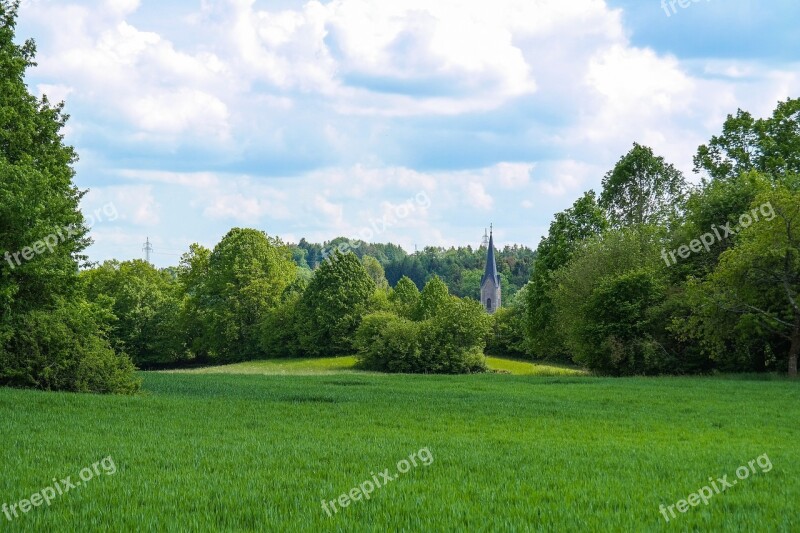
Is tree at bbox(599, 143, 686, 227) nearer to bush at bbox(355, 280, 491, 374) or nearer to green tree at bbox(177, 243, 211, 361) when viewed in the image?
bush at bbox(355, 280, 491, 374)

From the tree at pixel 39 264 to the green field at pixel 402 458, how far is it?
11.3 feet

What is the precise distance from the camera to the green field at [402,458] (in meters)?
8.76

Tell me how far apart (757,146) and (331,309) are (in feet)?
130

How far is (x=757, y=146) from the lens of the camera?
175 ft

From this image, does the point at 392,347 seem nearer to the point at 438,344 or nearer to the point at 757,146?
the point at 438,344

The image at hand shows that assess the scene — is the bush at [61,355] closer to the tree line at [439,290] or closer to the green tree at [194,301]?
the tree line at [439,290]

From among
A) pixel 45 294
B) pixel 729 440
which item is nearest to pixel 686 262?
pixel 729 440

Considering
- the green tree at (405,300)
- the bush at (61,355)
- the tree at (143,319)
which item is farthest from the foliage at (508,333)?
the bush at (61,355)

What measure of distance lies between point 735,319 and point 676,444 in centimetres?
2422

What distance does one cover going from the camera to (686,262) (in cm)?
4631

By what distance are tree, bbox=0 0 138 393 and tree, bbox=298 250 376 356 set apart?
136 ft

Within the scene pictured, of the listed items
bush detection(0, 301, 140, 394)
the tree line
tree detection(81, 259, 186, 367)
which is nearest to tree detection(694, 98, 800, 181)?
the tree line

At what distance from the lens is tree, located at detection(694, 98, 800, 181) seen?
50.7 meters

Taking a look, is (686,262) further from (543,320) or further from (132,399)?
(132,399)
